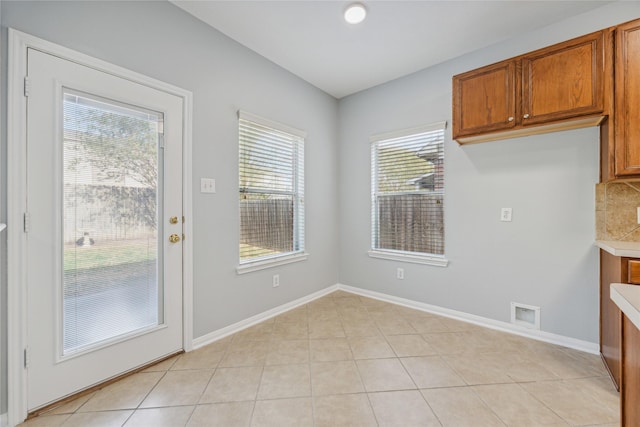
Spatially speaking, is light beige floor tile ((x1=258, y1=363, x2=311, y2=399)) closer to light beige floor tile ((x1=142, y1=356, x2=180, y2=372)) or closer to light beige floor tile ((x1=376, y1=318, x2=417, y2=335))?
light beige floor tile ((x1=142, y1=356, x2=180, y2=372))

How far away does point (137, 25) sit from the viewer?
6.03ft

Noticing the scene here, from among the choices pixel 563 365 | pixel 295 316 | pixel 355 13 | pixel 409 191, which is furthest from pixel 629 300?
pixel 295 316

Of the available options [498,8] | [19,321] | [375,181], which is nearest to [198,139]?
[19,321]

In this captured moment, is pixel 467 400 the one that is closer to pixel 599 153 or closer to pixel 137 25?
pixel 599 153

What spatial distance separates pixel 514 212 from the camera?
7.86 ft

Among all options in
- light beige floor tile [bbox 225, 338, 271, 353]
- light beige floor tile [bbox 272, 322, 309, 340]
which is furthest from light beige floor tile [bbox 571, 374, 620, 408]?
light beige floor tile [bbox 225, 338, 271, 353]

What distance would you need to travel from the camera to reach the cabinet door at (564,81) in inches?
71.2

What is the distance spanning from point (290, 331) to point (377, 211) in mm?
1740

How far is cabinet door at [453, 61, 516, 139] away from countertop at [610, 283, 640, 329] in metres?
1.68

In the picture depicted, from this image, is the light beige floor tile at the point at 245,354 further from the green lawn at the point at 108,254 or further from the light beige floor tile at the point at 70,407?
the green lawn at the point at 108,254

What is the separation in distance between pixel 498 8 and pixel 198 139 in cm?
255

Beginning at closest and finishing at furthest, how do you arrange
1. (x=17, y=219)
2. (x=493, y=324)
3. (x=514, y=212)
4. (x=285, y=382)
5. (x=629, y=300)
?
(x=629, y=300), (x=17, y=219), (x=285, y=382), (x=514, y=212), (x=493, y=324)

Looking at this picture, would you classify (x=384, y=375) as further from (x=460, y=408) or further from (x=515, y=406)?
(x=515, y=406)

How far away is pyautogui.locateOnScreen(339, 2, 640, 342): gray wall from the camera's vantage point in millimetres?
2100
